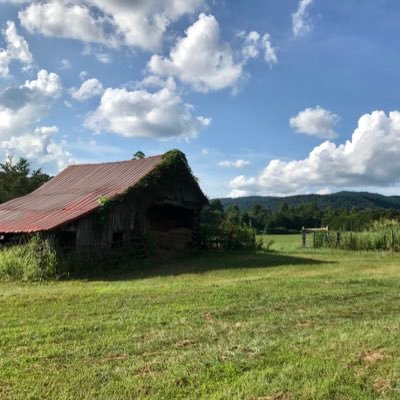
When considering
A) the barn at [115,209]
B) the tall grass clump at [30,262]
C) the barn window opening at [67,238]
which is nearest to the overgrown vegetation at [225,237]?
the barn at [115,209]

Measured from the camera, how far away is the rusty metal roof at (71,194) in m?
19.2

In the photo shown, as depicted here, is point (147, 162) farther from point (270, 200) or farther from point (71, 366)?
point (270, 200)

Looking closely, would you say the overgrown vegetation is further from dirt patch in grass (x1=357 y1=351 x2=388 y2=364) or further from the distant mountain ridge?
the distant mountain ridge

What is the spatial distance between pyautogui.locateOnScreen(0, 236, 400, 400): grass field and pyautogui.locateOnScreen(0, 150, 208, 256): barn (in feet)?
19.6

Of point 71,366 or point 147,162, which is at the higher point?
point 147,162

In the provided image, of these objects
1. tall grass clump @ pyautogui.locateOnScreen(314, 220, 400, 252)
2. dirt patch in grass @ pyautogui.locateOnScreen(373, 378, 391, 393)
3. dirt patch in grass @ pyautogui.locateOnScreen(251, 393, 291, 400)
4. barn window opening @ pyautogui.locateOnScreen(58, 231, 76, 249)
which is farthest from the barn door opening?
dirt patch in grass @ pyautogui.locateOnScreen(251, 393, 291, 400)

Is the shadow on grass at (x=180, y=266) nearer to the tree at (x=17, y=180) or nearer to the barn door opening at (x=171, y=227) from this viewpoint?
the barn door opening at (x=171, y=227)

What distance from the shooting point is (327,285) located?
1273 centimetres

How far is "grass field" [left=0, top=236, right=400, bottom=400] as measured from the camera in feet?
17.0

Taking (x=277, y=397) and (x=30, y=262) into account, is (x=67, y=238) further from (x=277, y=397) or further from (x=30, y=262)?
(x=277, y=397)

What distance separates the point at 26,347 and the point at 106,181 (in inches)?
711

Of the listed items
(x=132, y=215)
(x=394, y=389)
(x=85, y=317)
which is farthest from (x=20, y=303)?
(x=132, y=215)

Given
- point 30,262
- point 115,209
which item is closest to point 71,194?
point 115,209

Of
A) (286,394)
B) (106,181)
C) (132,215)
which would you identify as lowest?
(286,394)
